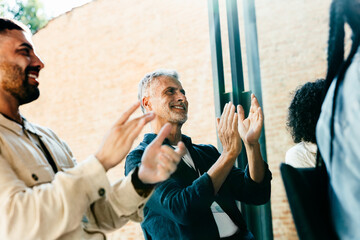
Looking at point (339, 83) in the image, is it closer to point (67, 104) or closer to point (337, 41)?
point (337, 41)

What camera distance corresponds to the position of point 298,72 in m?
3.10

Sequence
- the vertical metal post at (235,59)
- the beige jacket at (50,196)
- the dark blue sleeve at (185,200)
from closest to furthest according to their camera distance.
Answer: the beige jacket at (50,196), the dark blue sleeve at (185,200), the vertical metal post at (235,59)

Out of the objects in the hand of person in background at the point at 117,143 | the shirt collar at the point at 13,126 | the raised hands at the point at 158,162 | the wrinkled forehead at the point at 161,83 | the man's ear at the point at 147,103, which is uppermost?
the wrinkled forehead at the point at 161,83

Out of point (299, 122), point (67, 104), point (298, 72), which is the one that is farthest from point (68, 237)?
point (67, 104)

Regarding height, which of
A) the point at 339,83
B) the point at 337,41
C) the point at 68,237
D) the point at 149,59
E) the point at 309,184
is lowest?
the point at 68,237

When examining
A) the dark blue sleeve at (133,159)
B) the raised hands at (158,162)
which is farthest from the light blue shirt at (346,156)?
the dark blue sleeve at (133,159)

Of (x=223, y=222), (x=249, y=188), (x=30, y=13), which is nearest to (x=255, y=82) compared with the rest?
(x=249, y=188)

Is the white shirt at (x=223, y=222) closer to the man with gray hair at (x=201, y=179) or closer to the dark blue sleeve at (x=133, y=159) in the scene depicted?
the man with gray hair at (x=201, y=179)

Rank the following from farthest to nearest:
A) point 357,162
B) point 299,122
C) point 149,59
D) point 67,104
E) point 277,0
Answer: point 67,104
point 149,59
point 277,0
point 299,122
point 357,162

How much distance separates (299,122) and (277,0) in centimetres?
171

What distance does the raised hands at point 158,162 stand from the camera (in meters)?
1.04

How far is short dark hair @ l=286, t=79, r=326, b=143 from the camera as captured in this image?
1977mm

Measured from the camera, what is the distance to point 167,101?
184 centimetres

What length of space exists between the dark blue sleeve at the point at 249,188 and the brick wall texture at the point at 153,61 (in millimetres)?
1074
